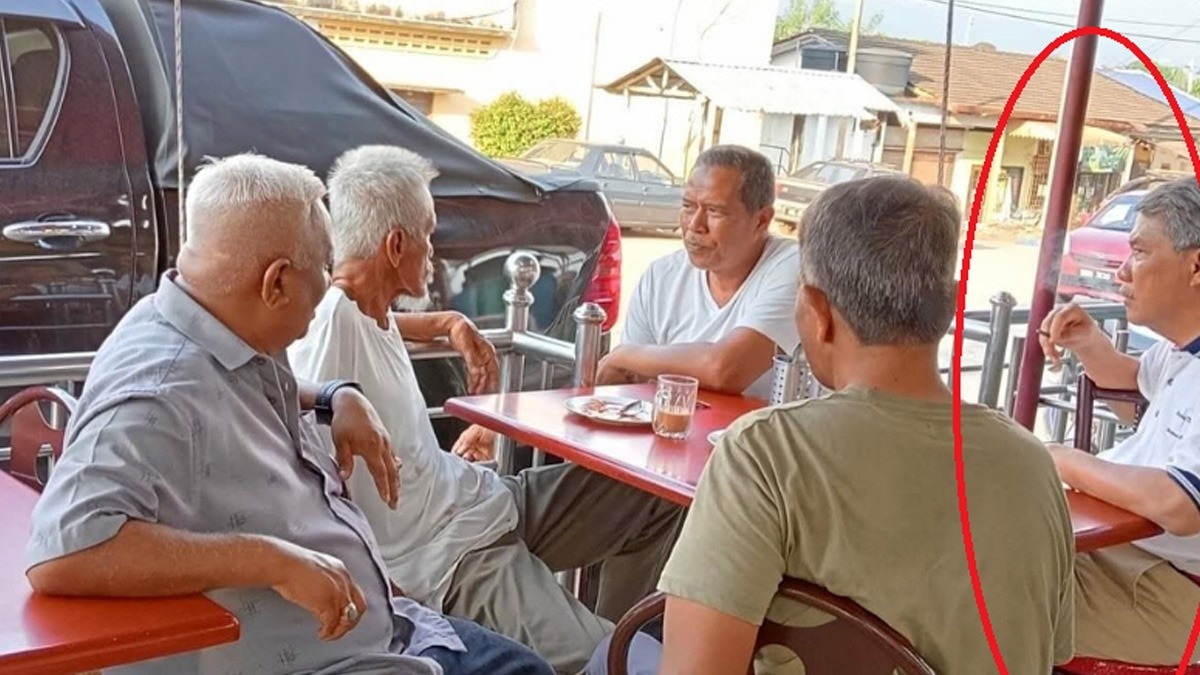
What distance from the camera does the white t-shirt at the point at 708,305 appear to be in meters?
2.51

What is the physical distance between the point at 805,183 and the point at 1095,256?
1.56 m

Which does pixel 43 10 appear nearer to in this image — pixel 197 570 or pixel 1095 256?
pixel 197 570

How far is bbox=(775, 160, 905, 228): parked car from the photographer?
1594mm

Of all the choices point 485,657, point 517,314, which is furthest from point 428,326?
point 485,657

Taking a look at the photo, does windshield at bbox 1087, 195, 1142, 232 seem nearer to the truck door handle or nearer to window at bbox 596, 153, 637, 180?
window at bbox 596, 153, 637, 180

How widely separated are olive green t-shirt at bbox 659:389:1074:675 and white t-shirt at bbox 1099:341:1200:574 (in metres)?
0.71

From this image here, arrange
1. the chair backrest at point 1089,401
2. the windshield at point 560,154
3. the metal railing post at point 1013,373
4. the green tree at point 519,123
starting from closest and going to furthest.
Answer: the chair backrest at point 1089,401 → the metal railing post at point 1013,373 → the windshield at point 560,154 → the green tree at point 519,123

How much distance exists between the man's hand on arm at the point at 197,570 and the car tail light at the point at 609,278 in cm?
209

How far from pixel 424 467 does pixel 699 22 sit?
4.86 metres

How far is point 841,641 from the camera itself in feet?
3.86

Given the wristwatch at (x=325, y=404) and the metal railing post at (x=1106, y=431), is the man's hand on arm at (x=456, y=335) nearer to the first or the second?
the wristwatch at (x=325, y=404)

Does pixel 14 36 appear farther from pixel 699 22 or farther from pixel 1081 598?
pixel 699 22

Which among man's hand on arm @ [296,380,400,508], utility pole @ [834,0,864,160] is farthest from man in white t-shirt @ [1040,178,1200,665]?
utility pole @ [834,0,864,160]

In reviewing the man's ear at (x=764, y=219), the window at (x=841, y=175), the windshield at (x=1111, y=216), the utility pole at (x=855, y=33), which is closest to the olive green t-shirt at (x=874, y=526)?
the window at (x=841, y=175)
